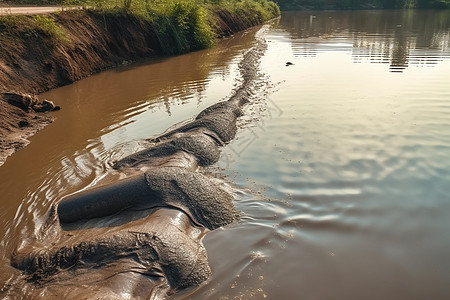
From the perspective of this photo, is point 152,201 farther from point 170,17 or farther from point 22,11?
point 170,17

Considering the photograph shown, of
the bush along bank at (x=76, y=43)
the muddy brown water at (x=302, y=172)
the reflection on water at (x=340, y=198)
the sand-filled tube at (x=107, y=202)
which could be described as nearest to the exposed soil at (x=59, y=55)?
the bush along bank at (x=76, y=43)

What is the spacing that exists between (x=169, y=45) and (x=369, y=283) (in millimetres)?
16374

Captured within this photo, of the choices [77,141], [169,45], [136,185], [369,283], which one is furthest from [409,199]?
[169,45]

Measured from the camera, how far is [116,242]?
4.14 meters

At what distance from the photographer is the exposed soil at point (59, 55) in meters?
8.52

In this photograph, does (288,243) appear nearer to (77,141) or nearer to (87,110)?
(77,141)

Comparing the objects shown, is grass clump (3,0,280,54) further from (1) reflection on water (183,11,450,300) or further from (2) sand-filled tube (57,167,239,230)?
(2) sand-filled tube (57,167,239,230)

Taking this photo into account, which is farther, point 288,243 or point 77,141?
point 77,141

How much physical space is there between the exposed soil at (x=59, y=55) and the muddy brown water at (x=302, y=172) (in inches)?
24.0

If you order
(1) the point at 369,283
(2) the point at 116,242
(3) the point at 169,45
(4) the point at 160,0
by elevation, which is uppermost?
(4) the point at 160,0

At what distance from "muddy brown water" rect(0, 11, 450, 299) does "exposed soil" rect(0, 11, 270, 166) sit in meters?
0.61

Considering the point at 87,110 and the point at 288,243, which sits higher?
the point at 87,110

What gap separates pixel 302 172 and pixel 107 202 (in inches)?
125

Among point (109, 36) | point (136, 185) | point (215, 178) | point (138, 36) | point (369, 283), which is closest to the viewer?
point (369, 283)
